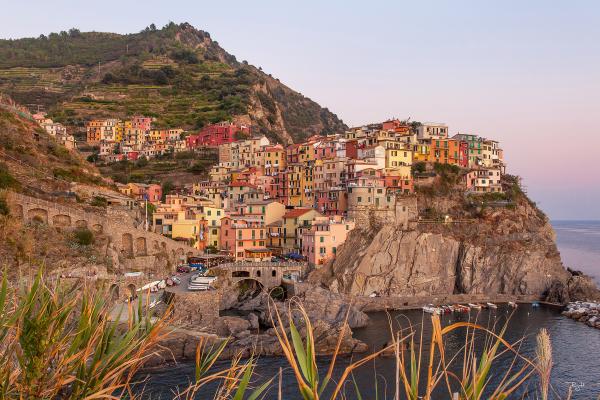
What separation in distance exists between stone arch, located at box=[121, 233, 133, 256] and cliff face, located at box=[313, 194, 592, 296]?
1473 centimetres

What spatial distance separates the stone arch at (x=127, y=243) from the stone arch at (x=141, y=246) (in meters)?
0.43

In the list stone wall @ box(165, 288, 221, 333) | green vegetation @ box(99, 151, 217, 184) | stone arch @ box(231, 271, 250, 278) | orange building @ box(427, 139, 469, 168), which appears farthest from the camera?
green vegetation @ box(99, 151, 217, 184)

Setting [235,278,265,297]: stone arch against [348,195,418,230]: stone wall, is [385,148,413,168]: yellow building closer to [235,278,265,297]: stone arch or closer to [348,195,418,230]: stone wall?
[348,195,418,230]: stone wall

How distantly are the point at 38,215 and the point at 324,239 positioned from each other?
70.7 ft

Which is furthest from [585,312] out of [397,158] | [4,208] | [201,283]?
[4,208]

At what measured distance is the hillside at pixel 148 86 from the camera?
84.7m

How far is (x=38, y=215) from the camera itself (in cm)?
3572

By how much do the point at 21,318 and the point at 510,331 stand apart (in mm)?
36422

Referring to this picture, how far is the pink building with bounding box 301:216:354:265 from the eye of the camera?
43.8m

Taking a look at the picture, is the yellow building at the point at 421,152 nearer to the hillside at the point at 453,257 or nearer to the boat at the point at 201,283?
the hillside at the point at 453,257

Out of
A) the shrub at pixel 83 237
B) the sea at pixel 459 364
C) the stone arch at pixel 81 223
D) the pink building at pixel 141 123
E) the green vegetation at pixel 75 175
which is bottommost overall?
the sea at pixel 459 364

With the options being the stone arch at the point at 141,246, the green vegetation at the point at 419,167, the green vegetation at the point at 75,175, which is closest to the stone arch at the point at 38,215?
the stone arch at the point at 141,246

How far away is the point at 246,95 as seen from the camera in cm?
8962

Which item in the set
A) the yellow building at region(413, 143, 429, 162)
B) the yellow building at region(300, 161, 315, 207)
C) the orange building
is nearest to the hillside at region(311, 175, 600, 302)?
the yellow building at region(413, 143, 429, 162)
